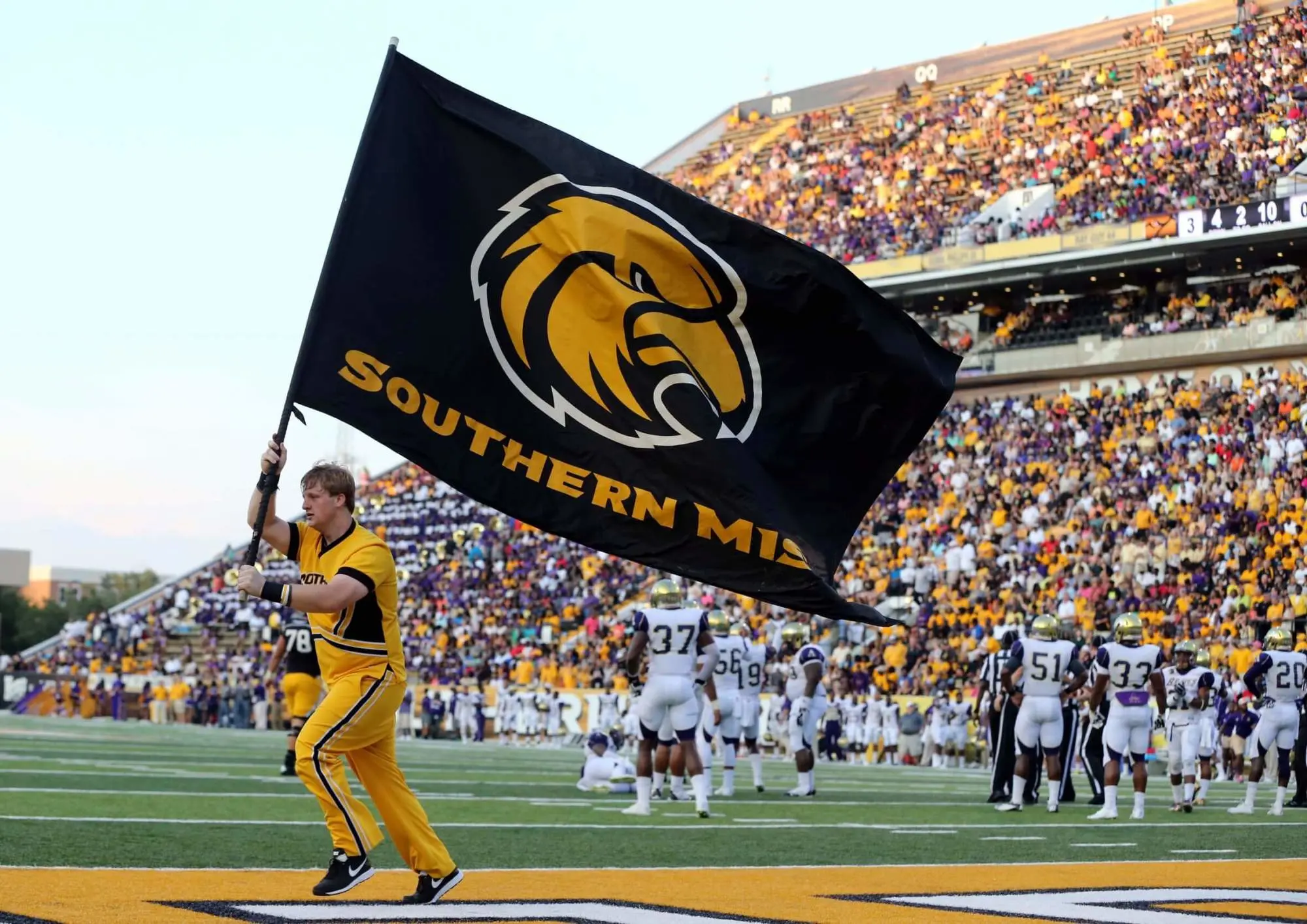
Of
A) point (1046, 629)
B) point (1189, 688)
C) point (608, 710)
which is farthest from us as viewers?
point (608, 710)

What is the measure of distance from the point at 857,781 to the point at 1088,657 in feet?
14.9

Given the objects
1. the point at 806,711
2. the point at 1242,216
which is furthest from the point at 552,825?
the point at 1242,216

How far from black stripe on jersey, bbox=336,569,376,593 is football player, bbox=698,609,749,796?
10.3 meters

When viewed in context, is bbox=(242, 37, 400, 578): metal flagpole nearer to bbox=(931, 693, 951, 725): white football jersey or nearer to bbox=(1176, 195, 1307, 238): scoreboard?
bbox=(931, 693, 951, 725): white football jersey

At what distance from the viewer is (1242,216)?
1298 inches

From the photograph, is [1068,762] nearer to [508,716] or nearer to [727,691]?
[727,691]

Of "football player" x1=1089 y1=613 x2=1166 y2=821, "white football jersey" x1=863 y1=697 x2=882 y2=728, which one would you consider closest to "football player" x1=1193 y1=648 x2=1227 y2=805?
"football player" x1=1089 y1=613 x2=1166 y2=821

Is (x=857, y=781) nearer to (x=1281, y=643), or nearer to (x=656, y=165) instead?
(x=1281, y=643)

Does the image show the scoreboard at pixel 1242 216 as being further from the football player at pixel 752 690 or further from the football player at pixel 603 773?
the football player at pixel 603 773

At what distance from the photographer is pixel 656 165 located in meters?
53.7

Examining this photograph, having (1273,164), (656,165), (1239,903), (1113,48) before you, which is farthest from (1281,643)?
(656,165)

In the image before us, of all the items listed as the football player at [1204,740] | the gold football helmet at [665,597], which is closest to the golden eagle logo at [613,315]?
the gold football helmet at [665,597]

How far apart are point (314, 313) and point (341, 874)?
6.81ft

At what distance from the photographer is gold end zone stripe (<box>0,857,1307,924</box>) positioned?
6.21 metres
